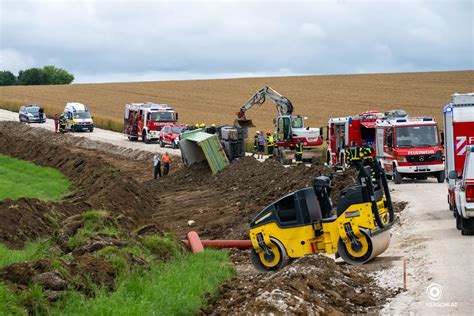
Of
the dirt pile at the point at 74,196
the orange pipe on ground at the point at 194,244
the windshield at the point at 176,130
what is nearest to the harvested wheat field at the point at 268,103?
the windshield at the point at 176,130

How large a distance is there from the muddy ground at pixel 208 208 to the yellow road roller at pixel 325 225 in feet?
1.53

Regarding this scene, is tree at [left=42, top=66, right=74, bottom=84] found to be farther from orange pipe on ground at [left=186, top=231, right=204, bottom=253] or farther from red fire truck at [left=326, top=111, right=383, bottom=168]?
orange pipe on ground at [left=186, top=231, right=204, bottom=253]

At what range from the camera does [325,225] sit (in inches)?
717

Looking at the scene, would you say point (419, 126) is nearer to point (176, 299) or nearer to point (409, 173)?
point (409, 173)

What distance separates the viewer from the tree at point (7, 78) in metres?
182

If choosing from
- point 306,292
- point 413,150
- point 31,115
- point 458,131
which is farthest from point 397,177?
point 31,115

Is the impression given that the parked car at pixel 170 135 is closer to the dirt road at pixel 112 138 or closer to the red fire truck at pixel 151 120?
the dirt road at pixel 112 138

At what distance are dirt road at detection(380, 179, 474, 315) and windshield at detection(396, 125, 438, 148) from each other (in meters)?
8.14

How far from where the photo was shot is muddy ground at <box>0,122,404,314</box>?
15.0m

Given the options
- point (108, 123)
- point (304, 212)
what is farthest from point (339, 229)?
point (108, 123)

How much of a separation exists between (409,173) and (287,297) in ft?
75.7

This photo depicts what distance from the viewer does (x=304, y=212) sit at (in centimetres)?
1827

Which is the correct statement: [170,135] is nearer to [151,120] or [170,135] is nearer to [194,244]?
[151,120]

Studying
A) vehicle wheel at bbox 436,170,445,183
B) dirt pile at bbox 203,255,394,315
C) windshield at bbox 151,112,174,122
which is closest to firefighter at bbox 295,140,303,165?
vehicle wheel at bbox 436,170,445,183
